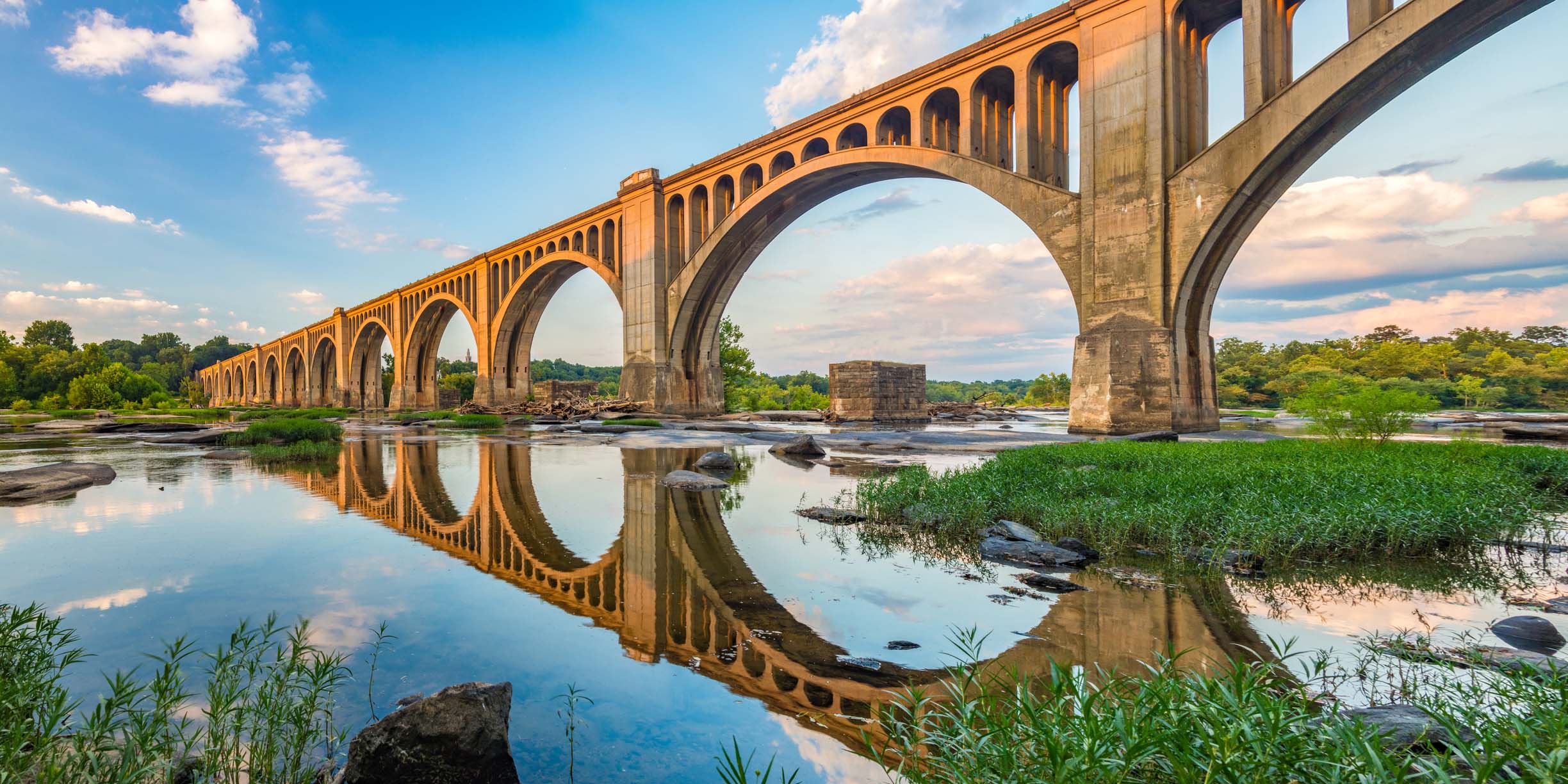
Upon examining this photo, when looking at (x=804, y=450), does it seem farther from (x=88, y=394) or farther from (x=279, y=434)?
(x=88, y=394)

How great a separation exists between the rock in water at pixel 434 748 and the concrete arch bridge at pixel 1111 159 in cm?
1626

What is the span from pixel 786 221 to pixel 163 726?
29034 mm

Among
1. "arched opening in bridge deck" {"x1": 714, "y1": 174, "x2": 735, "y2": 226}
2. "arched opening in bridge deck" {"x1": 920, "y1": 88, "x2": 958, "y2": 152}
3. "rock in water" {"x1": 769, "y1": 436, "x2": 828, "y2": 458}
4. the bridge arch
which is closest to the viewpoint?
"rock in water" {"x1": 769, "y1": 436, "x2": 828, "y2": 458}

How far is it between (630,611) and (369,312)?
67721 mm

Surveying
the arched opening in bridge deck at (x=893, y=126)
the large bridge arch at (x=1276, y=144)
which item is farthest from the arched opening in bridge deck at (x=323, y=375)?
the large bridge arch at (x=1276, y=144)

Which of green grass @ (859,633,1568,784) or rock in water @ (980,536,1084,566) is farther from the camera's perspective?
rock in water @ (980,536,1084,566)

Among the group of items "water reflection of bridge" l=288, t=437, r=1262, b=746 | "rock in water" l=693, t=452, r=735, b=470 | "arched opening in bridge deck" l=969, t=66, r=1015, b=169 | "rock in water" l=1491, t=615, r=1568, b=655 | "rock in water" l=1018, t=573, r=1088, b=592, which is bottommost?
"rock in water" l=1018, t=573, r=1088, b=592

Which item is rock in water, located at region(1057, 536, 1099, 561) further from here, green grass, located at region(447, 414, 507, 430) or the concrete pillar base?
green grass, located at region(447, 414, 507, 430)

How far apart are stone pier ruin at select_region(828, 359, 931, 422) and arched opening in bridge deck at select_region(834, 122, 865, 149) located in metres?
8.52

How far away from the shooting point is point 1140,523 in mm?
5555

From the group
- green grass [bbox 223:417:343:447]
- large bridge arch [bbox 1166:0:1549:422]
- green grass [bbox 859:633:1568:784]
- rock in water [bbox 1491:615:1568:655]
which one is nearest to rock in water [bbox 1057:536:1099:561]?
rock in water [bbox 1491:615:1568:655]

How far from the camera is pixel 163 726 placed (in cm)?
246

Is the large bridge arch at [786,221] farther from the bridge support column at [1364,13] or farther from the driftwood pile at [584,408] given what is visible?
the bridge support column at [1364,13]

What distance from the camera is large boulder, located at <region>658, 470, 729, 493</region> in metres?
8.88
